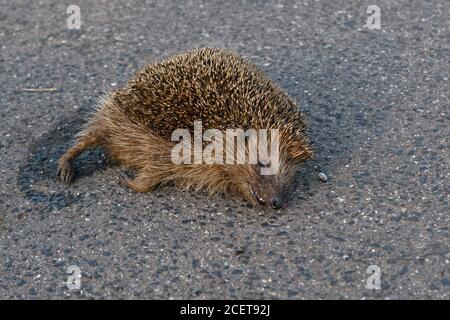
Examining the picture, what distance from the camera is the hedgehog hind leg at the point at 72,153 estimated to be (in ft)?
16.9

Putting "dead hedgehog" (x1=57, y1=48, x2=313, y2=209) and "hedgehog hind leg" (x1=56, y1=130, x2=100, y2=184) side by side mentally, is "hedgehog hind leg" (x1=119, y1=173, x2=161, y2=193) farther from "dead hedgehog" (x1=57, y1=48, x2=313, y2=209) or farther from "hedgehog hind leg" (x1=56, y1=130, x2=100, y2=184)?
"hedgehog hind leg" (x1=56, y1=130, x2=100, y2=184)

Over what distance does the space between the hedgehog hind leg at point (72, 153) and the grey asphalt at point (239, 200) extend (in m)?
0.08

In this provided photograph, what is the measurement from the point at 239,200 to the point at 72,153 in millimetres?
1296

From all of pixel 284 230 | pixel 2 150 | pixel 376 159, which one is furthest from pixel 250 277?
pixel 2 150

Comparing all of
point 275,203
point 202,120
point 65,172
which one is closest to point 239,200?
point 275,203

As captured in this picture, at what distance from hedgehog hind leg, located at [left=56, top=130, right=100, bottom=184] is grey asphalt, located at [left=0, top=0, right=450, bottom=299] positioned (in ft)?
0.25

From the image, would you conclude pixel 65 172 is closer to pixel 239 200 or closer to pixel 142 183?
pixel 142 183

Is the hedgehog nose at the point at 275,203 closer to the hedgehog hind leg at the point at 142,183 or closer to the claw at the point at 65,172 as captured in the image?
the hedgehog hind leg at the point at 142,183

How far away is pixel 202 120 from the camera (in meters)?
4.78

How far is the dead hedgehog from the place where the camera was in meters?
4.77

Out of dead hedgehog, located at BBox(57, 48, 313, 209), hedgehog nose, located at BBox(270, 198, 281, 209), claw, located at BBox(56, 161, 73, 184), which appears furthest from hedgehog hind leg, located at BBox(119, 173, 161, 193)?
hedgehog nose, located at BBox(270, 198, 281, 209)

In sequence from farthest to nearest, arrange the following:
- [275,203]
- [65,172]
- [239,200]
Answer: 1. [65,172]
2. [239,200]
3. [275,203]

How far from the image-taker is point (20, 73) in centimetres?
649

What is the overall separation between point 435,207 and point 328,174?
30.6 inches
